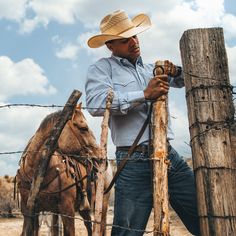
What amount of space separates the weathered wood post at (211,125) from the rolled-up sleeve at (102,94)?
0.42m

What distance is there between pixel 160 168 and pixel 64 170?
3.80 metres

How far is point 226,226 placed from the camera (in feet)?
9.96

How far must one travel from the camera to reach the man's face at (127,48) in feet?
12.1

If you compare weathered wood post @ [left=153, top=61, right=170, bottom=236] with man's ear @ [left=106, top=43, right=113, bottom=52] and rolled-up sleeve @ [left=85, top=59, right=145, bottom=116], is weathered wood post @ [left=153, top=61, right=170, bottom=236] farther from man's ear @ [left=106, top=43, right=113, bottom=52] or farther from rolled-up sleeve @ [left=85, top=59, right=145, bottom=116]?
man's ear @ [left=106, top=43, right=113, bottom=52]

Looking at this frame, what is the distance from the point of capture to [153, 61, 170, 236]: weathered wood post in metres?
3.08

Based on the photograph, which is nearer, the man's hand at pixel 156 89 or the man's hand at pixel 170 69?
the man's hand at pixel 156 89

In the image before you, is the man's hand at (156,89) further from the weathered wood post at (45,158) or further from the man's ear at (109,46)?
the weathered wood post at (45,158)

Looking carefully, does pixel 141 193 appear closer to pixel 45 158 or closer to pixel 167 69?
pixel 167 69

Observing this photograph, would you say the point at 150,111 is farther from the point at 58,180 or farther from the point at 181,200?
the point at 58,180

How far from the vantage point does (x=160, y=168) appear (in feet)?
10.5

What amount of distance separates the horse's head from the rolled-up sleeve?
127 inches

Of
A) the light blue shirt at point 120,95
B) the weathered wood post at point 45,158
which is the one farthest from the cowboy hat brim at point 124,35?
the weathered wood post at point 45,158

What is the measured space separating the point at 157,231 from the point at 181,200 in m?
0.53

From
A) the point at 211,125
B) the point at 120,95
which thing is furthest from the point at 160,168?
the point at 120,95
